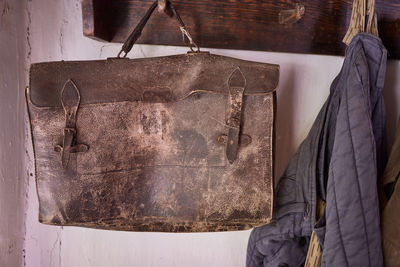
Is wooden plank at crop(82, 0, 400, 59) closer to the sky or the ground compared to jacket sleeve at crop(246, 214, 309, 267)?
closer to the sky

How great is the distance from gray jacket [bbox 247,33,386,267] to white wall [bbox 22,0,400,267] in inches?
4.5

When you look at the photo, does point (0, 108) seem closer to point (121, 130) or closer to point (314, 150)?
point (121, 130)

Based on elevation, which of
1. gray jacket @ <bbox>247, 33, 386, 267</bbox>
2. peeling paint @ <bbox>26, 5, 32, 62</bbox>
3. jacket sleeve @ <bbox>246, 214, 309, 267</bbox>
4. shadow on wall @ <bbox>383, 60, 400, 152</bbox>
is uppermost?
peeling paint @ <bbox>26, 5, 32, 62</bbox>

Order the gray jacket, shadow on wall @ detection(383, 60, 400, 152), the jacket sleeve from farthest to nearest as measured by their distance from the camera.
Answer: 1. shadow on wall @ detection(383, 60, 400, 152)
2. the jacket sleeve
3. the gray jacket

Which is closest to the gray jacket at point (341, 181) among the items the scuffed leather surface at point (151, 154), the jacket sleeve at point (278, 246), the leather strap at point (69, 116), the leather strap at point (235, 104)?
the jacket sleeve at point (278, 246)

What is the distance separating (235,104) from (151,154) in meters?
0.24

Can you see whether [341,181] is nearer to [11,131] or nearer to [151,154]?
[151,154]

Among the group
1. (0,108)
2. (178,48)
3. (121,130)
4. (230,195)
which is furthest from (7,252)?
(178,48)

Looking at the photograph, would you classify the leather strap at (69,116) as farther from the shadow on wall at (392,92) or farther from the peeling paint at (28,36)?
the shadow on wall at (392,92)

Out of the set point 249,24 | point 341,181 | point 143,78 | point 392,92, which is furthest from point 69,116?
point 392,92

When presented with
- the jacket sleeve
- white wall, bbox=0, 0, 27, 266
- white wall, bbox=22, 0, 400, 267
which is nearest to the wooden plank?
white wall, bbox=22, 0, 400, 267

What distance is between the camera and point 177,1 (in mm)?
749

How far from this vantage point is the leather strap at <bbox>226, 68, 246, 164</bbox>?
659 millimetres

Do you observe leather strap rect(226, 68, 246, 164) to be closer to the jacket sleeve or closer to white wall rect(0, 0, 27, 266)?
the jacket sleeve
